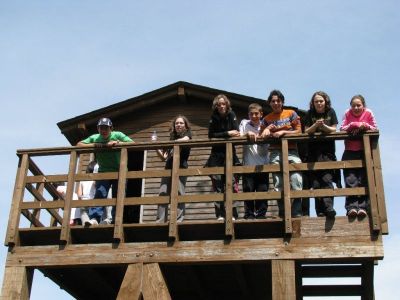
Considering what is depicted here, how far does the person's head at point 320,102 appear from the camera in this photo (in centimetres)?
945

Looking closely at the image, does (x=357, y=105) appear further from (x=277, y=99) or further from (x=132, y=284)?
(x=132, y=284)

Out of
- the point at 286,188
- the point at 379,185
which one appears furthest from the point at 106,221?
the point at 379,185

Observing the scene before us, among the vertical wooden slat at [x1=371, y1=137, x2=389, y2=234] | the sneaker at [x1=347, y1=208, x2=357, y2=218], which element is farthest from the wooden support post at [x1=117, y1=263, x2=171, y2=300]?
the vertical wooden slat at [x1=371, y1=137, x2=389, y2=234]

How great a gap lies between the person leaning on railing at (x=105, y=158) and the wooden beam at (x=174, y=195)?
0.98m

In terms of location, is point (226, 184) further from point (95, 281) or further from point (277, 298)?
point (95, 281)

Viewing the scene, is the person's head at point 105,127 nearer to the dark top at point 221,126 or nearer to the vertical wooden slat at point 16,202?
the vertical wooden slat at point 16,202

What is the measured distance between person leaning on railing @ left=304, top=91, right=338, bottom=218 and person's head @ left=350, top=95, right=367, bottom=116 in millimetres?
294

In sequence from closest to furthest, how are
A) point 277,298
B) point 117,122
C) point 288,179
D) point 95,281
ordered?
point 277,298, point 288,179, point 95,281, point 117,122

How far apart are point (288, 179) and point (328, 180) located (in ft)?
1.88

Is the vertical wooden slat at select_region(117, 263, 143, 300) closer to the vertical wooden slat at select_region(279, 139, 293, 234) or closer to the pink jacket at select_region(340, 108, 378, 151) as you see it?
the vertical wooden slat at select_region(279, 139, 293, 234)

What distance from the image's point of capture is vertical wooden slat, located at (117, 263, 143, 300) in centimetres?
907

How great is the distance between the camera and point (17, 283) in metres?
9.54

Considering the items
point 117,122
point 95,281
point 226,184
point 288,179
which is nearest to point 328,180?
point 288,179

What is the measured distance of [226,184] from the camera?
9344 millimetres
